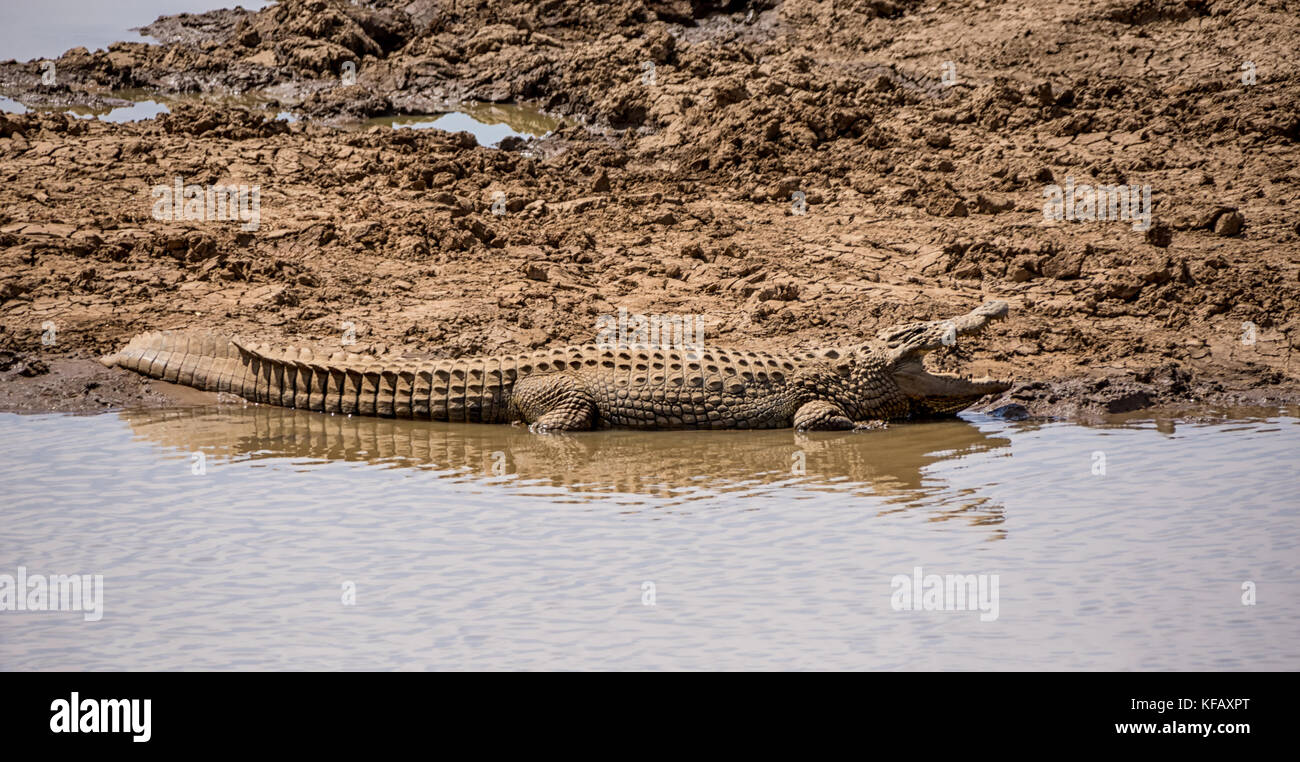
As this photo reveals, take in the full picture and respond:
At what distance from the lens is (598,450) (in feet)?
27.8

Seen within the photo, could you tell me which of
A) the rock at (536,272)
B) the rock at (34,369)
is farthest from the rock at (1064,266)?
the rock at (34,369)

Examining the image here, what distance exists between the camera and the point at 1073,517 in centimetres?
676

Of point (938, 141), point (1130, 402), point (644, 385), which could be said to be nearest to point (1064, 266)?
point (1130, 402)

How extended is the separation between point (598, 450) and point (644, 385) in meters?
0.67

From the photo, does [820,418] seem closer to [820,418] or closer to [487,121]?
[820,418]

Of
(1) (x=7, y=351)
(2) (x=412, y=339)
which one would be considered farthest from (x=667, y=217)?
(1) (x=7, y=351)

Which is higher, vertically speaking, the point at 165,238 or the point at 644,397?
the point at 165,238

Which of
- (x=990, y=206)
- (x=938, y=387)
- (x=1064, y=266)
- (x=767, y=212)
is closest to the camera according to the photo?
(x=938, y=387)

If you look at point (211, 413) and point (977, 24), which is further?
point (977, 24)

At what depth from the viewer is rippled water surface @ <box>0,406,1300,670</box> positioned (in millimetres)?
5148

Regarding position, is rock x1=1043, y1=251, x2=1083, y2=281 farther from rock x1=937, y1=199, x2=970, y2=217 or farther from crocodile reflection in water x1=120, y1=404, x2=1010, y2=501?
crocodile reflection in water x1=120, y1=404, x2=1010, y2=501
